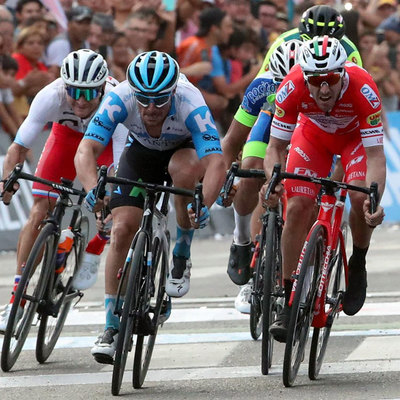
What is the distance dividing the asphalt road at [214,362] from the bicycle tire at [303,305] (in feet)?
0.47

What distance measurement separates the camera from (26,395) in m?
6.56

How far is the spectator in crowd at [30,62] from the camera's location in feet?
44.2

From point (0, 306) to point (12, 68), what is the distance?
3778 mm

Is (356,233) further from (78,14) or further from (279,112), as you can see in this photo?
(78,14)

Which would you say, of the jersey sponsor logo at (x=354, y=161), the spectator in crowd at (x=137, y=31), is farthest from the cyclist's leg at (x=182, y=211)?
the spectator in crowd at (x=137, y=31)

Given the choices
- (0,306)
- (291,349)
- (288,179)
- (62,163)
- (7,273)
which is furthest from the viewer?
(7,273)

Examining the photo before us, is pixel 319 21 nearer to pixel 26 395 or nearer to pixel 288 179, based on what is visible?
pixel 288 179

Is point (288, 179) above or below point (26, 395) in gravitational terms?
above

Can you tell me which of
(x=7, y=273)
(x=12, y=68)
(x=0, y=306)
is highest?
(x=12, y=68)

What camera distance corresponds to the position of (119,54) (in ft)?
46.1

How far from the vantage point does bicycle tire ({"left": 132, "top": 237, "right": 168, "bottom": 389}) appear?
6.73 metres

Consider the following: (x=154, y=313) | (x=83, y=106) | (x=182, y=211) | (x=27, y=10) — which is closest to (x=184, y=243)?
(x=182, y=211)

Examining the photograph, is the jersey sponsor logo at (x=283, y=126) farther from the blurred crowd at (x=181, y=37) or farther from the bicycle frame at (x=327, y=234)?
the blurred crowd at (x=181, y=37)

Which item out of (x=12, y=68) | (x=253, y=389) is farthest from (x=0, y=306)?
(x=253, y=389)
